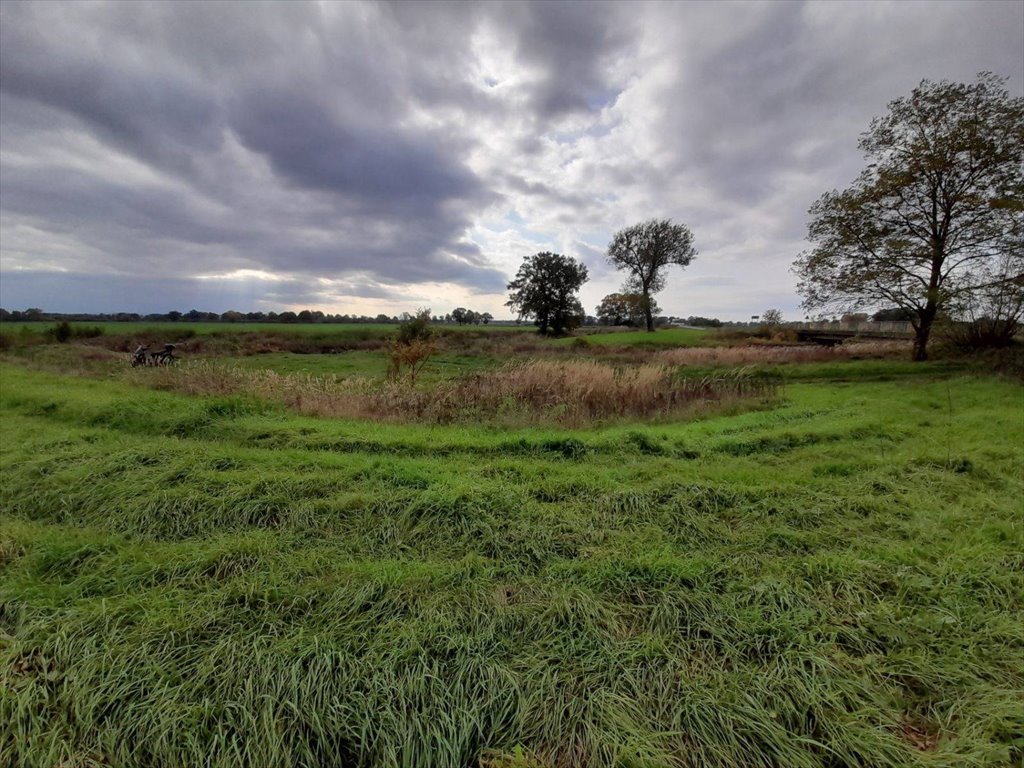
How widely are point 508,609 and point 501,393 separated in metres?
7.24

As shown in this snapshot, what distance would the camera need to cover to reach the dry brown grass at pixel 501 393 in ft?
29.7

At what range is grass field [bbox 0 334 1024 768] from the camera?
2.23m

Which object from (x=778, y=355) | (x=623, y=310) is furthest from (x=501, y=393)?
(x=623, y=310)

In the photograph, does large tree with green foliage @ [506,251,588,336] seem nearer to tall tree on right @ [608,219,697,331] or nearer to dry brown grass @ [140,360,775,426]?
tall tree on right @ [608,219,697,331]

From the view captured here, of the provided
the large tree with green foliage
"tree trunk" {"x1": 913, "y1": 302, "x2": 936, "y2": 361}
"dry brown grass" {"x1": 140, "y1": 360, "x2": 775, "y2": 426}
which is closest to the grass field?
"dry brown grass" {"x1": 140, "y1": 360, "x2": 775, "y2": 426}

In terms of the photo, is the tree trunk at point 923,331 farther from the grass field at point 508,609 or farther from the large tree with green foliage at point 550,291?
the large tree with green foliage at point 550,291

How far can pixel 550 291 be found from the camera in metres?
54.0

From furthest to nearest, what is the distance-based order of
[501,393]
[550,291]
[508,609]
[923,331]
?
[550,291], [923,331], [501,393], [508,609]

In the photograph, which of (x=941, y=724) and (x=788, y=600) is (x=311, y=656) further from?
(x=941, y=724)

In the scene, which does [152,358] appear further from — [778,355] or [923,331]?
[923,331]

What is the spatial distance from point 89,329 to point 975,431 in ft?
199

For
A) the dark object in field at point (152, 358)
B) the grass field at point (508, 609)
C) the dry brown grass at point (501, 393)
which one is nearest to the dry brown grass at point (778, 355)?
the dry brown grass at point (501, 393)

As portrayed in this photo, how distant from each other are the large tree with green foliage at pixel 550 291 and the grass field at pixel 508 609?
48689mm

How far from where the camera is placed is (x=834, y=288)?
18859 mm
